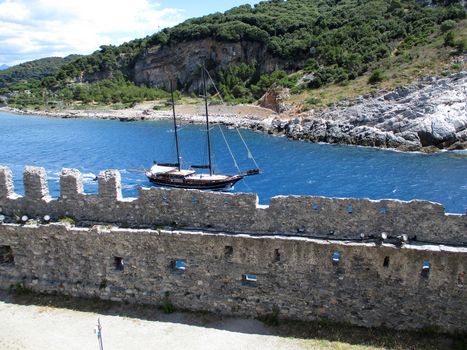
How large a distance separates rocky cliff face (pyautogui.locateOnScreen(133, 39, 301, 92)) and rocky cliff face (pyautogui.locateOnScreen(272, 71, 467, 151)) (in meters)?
37.7

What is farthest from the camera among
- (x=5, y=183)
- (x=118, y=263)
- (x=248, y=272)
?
(x=5, y=183)

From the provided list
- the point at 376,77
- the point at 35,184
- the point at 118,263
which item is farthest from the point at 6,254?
the point at 376,77

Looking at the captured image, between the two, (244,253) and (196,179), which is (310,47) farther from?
(244,253)

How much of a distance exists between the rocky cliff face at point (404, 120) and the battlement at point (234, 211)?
42.4 metres

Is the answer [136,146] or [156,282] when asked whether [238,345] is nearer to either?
[156,282]

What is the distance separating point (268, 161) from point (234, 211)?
37.1 meters

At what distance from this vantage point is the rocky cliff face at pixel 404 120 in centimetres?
5216

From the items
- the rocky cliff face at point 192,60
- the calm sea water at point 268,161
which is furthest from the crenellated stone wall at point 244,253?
the rocky cliff face at point 192,60

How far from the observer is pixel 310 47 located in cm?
9175

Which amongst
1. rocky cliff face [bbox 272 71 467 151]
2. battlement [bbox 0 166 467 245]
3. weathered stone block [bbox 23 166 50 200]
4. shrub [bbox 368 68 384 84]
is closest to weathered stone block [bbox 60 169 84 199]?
battlement [bbox 0 166 467 245]

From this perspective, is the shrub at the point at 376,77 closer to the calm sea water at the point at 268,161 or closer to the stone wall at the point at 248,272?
the calm sea water at the point at 268,161

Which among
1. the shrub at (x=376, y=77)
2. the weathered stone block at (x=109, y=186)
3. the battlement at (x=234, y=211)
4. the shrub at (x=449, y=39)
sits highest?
the shrub at (x=449, y=39)

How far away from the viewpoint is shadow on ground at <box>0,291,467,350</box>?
472 inches

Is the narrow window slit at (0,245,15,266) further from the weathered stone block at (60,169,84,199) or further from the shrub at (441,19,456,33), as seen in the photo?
the shrub at (441,19,456,33)
